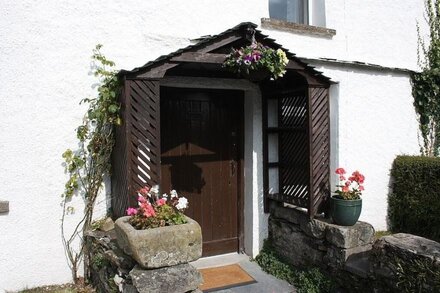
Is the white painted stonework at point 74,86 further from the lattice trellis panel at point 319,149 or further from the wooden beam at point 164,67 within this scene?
the wooden beam at point 164,67

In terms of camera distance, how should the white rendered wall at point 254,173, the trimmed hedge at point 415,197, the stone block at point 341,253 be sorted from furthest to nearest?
the trimmed hedge at point 415,197 → the white rendered wall at point 254,173 → the stone block at point 341,253

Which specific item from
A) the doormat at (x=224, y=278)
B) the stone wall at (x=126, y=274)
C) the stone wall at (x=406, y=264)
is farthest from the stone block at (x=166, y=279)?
the stone wall at (x=406, y=264)

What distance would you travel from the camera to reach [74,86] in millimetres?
4141

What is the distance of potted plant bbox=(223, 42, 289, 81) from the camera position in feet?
12.5

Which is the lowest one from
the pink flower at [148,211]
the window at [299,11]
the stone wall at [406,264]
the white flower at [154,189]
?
the stone wall at [406,264]

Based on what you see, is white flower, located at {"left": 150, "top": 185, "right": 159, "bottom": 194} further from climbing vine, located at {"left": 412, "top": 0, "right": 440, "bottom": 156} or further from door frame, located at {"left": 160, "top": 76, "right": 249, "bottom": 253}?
climbing vine, located at {"left": 412, "top": 0, "right": 440, "bottom": 156}

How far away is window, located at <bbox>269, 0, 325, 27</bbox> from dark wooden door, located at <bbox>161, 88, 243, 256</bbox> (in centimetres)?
145

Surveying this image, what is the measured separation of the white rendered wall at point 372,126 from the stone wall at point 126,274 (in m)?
3.05

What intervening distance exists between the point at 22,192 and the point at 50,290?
1163mm

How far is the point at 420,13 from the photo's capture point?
624 cm

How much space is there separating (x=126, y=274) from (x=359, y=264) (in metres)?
2.52

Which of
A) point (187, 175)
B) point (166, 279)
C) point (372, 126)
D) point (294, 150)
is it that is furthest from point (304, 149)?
point (166, 279)

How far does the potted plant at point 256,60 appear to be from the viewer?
3.82 metres

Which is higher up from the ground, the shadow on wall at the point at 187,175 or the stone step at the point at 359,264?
the shadow on wall at the point at 187,175
